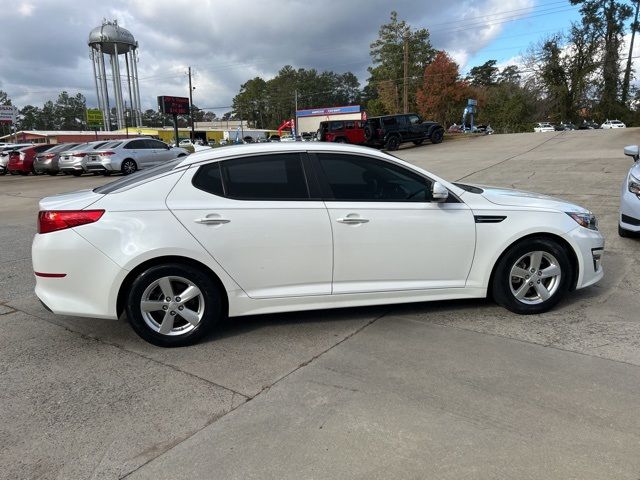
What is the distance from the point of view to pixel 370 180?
421 cm

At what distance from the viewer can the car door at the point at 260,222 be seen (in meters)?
3.85

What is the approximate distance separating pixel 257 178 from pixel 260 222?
407 millimetres

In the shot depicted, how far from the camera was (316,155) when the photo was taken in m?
4.17

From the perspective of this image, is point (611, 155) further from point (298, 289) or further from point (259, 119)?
point (259, 119)

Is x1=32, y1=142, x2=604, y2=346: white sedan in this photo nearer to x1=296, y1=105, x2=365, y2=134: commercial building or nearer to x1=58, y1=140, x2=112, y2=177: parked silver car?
x1=58, y1=140, x2=112, y2=177: parked silver car

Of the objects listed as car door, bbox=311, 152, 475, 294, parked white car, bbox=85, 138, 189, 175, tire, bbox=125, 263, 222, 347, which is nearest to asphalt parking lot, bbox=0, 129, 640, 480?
tire, bbox=125, 263, 222, 347

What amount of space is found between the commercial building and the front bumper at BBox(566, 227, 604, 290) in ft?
247

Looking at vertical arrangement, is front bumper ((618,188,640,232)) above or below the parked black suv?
below

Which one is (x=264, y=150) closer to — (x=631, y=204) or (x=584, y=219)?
(x=584, y=219)

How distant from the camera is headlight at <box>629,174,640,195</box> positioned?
6419 millimetres

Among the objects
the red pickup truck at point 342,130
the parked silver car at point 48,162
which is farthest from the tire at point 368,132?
the parked silver car at point 48,162

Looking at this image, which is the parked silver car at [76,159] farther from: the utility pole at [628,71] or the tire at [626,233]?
the utility pole at [628,71]

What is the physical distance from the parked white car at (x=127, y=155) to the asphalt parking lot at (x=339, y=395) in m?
16.7

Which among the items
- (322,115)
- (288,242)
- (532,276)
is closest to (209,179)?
→ (288,242)
